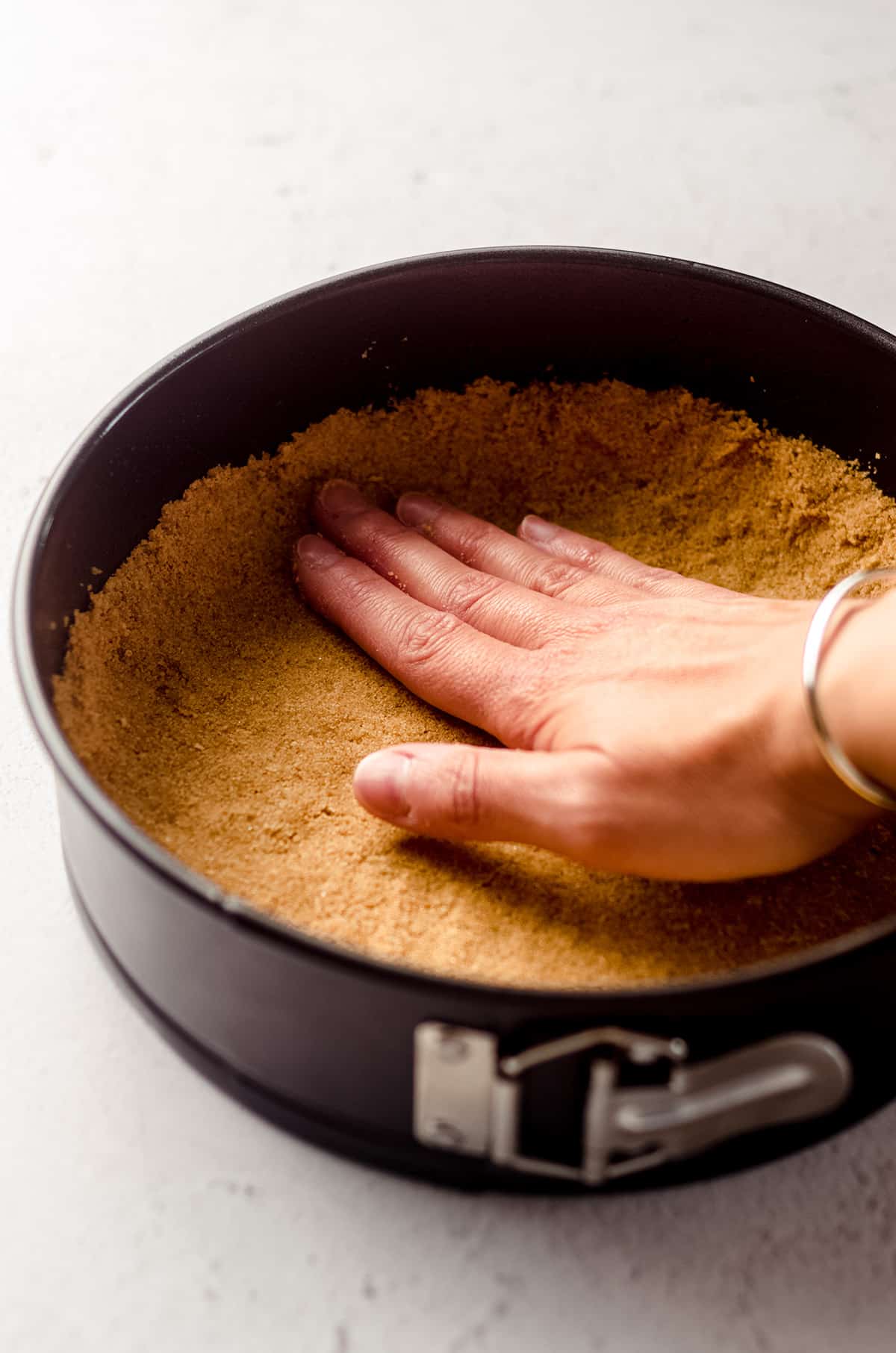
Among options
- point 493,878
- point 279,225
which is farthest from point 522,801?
point 279,225

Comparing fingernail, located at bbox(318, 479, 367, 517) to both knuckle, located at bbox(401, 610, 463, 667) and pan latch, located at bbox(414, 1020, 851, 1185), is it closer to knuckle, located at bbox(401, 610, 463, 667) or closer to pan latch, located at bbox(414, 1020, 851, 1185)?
knuckle, located at bbox(401, 610, 463, 667)

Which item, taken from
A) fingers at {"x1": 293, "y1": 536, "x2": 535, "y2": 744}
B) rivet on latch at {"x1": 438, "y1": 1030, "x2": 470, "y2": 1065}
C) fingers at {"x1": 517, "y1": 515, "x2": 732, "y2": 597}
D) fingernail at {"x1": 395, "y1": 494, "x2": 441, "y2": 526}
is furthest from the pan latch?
fingernail at {"x1": 395, "y1": 494, "x2": 441, "y2": 526}

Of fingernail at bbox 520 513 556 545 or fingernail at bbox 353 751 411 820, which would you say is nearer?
fingernail at bbox 353 751 411 820

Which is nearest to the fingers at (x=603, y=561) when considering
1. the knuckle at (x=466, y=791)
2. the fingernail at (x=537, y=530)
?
the fingernail at (x=537, y=530)

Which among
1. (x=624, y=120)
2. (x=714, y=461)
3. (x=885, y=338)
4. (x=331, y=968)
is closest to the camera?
(x=331, y=968)

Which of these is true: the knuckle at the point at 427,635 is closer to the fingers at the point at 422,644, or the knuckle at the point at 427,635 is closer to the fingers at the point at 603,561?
the fingers at the point at 422,644

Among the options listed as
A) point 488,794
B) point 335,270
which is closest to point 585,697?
point 488,794

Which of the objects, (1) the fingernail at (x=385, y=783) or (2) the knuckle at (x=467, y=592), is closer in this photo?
(1) the fingernail at (x=385, y=783)

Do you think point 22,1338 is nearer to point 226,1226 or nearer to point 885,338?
point 226,1226
